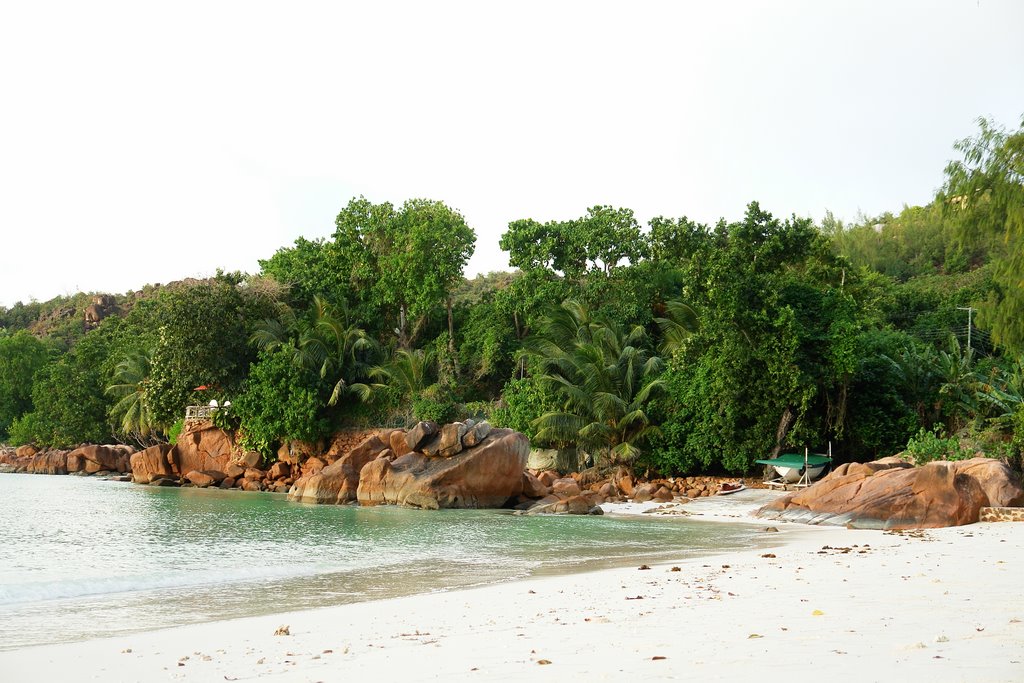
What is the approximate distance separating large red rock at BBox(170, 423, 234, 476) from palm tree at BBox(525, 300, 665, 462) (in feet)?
46.0

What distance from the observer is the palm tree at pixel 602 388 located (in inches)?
1200

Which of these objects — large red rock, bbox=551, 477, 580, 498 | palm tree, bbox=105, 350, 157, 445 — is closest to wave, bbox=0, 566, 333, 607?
large red rock, bbox=551, 477, 580, 498

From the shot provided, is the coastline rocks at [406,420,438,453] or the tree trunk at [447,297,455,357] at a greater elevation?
the tree trunk at [447,297,455,357]

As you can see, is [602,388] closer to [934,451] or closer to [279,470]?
[934,451]

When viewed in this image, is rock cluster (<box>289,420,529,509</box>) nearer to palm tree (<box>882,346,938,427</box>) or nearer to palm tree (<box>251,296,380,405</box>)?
palm tree (<box>251,296,380,405</box>)

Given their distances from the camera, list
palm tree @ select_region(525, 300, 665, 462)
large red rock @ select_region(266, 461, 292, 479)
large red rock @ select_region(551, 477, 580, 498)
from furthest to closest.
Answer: large red rock @ select_region(266, 461, 292, 479), palm tree @ select_region(525, 300, 665, 462), large red rock @ select_region(551, 477, 580, 498)

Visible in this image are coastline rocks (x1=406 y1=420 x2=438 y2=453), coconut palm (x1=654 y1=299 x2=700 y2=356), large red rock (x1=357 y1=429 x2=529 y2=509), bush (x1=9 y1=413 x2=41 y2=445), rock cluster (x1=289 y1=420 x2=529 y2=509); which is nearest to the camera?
large red rock (x1=357 y1=429 x2=529 y2=509)

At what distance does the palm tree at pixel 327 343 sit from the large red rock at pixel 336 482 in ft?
23.4

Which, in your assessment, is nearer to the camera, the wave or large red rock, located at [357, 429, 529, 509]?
the wave

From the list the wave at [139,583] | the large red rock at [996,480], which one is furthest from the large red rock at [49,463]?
the large red rock at [996,480]

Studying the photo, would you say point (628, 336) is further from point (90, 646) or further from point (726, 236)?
point (90, 646)

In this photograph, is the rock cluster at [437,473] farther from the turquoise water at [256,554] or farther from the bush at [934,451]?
the bush at [934,451]

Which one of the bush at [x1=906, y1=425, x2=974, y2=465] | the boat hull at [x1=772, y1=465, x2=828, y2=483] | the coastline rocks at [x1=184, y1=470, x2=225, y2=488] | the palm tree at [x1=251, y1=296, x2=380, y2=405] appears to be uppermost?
the palm tree at [x1=251, y1=296, x2=380, y2=405]

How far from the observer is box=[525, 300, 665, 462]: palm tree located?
30.5m
